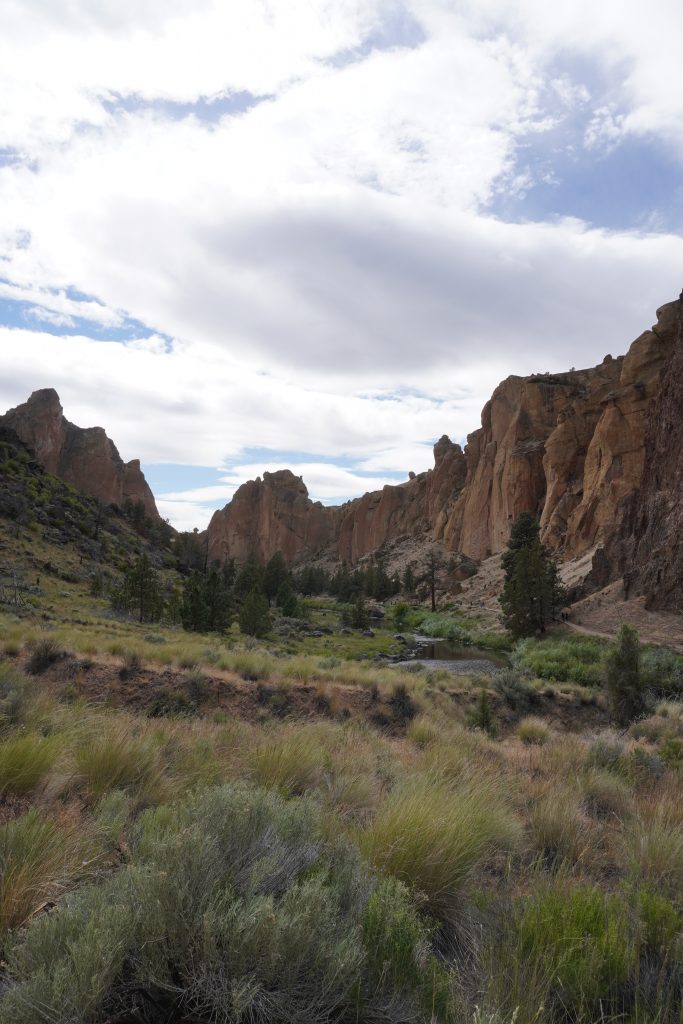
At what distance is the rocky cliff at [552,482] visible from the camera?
4512 centimetres

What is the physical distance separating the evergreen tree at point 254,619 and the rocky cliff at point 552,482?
26.3 meters

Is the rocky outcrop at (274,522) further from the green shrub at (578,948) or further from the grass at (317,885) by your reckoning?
the green shrub at (578,948)

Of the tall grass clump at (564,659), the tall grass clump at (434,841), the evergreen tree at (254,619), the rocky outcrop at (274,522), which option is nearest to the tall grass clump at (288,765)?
the tall grass clump at (434,841)

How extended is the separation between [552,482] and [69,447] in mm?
97418

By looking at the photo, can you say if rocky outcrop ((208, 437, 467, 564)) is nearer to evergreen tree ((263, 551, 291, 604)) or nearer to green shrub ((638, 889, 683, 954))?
evergreen tree ((263, 551, 291, 604))

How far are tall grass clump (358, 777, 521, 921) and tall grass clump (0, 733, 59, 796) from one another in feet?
Result: 7.57

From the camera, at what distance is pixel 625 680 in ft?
56.3

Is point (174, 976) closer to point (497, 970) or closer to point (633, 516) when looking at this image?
point (497, 970)

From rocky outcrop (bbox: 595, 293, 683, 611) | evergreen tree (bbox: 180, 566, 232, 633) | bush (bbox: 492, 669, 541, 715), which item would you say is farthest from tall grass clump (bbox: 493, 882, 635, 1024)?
rocky outcrop (bbox: 595, 293, 683, 611)

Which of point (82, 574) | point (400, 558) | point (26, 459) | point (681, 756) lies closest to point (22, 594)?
point (82, 574)

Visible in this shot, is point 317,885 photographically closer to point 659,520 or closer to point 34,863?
point 34,863

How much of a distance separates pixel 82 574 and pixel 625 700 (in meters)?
40.0

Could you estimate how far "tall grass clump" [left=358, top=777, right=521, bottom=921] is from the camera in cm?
330

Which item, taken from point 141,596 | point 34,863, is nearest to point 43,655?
point 34,863
